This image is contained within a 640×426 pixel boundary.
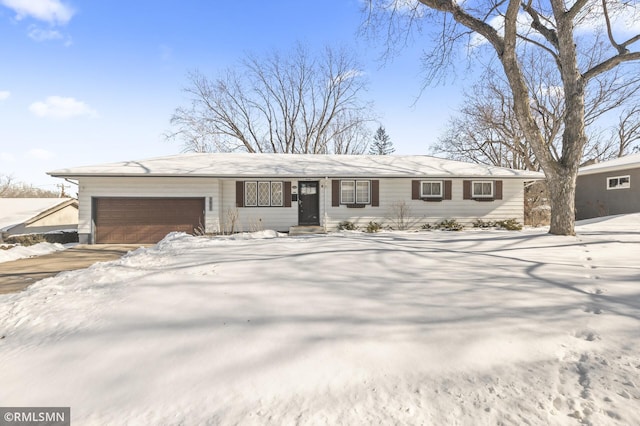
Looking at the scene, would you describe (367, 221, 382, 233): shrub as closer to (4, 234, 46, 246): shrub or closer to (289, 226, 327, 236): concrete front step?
(289, 226, 327, 236): concrete front step

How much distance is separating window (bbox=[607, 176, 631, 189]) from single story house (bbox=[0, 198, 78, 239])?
27809mm

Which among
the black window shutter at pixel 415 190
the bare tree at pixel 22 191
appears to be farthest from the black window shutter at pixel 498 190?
the bare tree at pixel 22 191

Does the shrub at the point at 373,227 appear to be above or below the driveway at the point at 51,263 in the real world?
above

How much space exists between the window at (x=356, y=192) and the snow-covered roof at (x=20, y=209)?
14196mm

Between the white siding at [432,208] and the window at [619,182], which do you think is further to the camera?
the window at [619,182]

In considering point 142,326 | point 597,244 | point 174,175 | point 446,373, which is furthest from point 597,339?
point 174,175

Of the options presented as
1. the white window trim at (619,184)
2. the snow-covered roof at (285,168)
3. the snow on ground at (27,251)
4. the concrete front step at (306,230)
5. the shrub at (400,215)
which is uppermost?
the snow-covered roof at (285,168)

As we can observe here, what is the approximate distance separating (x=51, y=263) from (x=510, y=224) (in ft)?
52.9

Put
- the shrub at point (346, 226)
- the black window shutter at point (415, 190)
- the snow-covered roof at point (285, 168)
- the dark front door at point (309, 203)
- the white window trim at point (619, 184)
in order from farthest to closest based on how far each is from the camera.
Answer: the white window trim at point (619, 184), the black window shutter at point (415, 190), the dark front door at point (309, 203), the shrub at point (346, 226), the snow-covered roof at point (285, 168)

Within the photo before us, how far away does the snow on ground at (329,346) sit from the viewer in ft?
5.68

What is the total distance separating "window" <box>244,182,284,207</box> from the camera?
1264 cm

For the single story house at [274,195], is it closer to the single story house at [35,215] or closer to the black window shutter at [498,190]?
the black window shutter at [498,190]

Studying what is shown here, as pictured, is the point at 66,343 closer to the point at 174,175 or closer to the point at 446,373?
the point at 446,373

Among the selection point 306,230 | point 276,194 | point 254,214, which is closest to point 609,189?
point 306,230
